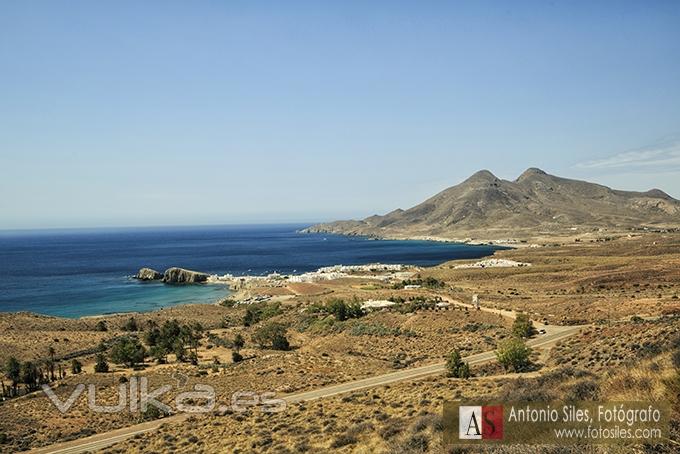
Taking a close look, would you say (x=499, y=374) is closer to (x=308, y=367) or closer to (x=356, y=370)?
(x=356, y=370)

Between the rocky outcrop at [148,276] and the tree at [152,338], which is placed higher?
the tree at [152,338]

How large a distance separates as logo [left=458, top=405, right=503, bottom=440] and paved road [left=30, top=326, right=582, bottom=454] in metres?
13.1

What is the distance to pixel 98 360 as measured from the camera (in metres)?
38.4

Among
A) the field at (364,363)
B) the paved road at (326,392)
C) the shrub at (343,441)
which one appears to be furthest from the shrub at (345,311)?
the shrub at (343,441)

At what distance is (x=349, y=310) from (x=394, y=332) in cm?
1032

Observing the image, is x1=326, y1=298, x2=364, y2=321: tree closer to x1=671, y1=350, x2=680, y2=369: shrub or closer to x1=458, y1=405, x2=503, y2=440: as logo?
x1=458, y1=405, x2=503, y2=440: as logo

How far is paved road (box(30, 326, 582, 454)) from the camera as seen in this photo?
2228 cm

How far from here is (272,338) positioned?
44.3m

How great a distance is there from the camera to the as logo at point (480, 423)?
41.4 ft

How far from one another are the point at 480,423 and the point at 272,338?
1316 inches

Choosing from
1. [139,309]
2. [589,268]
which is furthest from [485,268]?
[139,309]

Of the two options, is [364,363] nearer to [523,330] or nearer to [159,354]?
[523,330]

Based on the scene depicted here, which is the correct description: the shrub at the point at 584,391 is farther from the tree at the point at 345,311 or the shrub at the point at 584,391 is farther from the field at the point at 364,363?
the tree at the point at 345,311

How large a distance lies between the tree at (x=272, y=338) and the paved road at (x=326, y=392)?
52.0 feet
